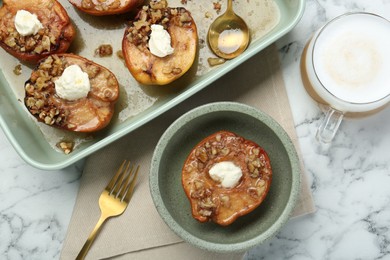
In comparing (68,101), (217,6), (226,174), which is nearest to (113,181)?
(68,101)

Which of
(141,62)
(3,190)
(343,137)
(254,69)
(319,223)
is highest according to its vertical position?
(141,62)

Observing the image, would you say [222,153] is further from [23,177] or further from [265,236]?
[23,177]

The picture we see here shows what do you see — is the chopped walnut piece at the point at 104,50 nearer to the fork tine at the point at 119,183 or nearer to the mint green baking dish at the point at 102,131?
the mint green baking dish at the point at 102,131

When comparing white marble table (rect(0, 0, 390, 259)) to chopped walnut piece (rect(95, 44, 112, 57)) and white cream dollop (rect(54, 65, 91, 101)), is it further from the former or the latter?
chopped walnut piece (rect(95, 44, 112, 57))

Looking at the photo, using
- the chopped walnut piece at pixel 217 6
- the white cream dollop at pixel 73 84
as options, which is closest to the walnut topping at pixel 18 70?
the white cream dollop at pixel 73 84

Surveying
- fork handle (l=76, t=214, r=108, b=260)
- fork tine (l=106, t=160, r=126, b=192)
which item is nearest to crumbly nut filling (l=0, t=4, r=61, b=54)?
fork tine (l=106, t=160, r=126, b=192)

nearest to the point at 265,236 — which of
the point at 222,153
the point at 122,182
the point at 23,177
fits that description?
the point at 222,153

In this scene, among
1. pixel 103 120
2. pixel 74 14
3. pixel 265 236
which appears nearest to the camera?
pixel 265 236
